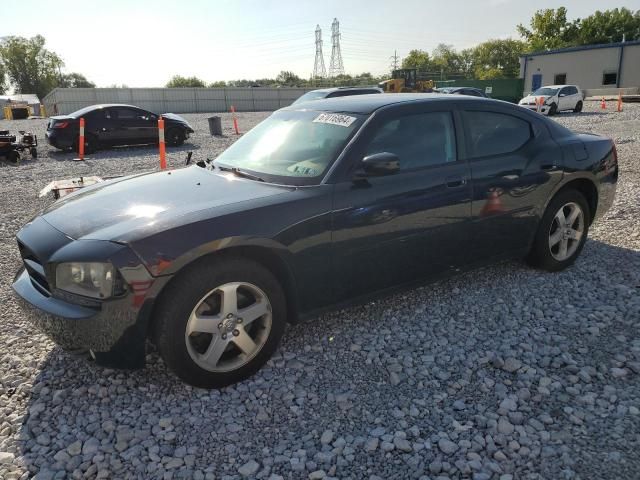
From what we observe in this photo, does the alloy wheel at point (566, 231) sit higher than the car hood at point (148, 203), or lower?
lower

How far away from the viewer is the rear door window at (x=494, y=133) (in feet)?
12.9

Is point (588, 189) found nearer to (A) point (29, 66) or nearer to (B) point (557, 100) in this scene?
(B) point (557, 100)

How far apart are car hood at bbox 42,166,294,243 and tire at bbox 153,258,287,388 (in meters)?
0.34

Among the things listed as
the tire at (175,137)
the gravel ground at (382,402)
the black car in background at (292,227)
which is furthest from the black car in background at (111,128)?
the black car in background at (292,227)

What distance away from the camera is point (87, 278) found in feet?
8.68

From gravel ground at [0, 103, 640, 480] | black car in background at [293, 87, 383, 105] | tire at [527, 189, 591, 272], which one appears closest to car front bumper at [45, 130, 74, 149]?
black car in background at [293, 87, 383, 105]

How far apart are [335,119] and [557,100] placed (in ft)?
82.1

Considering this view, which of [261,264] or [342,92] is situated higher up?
[342,92]

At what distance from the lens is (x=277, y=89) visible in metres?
45.9

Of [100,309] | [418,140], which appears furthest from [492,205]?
[100,309]

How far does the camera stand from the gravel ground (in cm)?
238

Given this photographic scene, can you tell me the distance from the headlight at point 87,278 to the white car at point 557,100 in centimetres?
Result: 2576

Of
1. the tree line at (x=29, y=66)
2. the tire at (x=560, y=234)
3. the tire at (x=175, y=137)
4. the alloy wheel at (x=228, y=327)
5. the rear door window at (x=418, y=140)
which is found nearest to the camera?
the alloy wheel at (x=228, y=327)

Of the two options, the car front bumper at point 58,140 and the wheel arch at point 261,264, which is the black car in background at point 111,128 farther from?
the wheel arch at point 261,264
